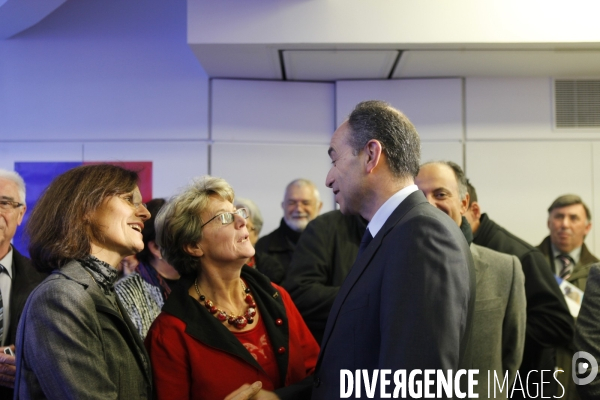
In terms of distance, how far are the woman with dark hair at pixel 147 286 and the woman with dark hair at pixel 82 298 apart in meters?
0.53

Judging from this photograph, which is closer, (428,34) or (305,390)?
(305,390)

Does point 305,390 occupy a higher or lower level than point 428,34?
lower

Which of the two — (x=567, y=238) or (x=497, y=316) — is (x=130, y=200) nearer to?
(x=497, y=316)

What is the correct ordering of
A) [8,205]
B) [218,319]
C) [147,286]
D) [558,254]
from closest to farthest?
[218,319], [147,286], [8,205], [558,254]

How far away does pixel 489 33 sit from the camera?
4520 millimetres

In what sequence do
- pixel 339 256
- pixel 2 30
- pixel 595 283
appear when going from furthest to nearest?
pixel 2 30, pixel 339 256, pixel 595 283

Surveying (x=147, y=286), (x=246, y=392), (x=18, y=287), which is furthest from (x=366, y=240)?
(x=18, y=287)

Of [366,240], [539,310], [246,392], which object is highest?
[366,240]

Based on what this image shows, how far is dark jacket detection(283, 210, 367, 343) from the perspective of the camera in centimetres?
294

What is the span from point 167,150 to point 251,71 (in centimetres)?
99

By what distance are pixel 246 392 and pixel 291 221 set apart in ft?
9.02

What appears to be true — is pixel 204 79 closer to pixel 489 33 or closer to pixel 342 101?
pixel 342 101

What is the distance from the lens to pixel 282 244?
4.57m

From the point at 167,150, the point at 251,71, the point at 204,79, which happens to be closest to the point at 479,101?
the point at 251,71
